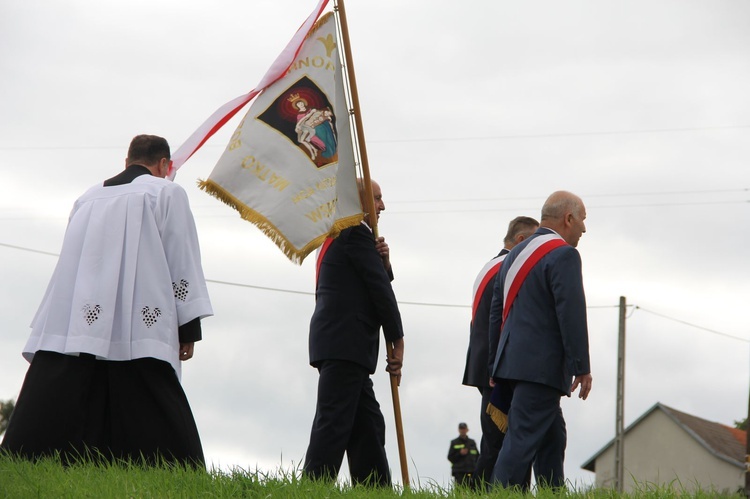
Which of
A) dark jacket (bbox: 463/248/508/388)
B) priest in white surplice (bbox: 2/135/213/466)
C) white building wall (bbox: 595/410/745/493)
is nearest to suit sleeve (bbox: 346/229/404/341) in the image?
dark jacket (bbox: 463/248/508/388)

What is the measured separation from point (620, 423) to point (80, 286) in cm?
2931

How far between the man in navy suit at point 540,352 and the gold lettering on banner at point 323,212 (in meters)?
1.23

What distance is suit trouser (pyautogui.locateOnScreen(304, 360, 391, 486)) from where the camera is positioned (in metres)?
7.98

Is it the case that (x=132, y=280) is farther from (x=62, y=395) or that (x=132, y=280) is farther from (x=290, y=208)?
(x=290, y=208)

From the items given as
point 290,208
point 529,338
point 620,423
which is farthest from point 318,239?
point 620,423

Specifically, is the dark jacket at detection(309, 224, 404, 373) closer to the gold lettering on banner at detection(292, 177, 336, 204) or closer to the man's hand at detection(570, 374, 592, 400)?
the gold lettering on banner at detection(292, 177, 336, 204)

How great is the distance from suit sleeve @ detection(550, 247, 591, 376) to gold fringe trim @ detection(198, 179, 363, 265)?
5.25 feet

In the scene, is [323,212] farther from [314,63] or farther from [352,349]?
[314,63]

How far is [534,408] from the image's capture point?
7.48 meters

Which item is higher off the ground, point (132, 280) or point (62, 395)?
point (132, 280)

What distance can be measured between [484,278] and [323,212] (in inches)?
65.5

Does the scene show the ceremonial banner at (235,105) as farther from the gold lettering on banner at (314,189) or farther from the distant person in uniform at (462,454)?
the distant person in uniform at (462,454)

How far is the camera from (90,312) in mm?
7043

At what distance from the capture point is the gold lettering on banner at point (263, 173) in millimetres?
8297
